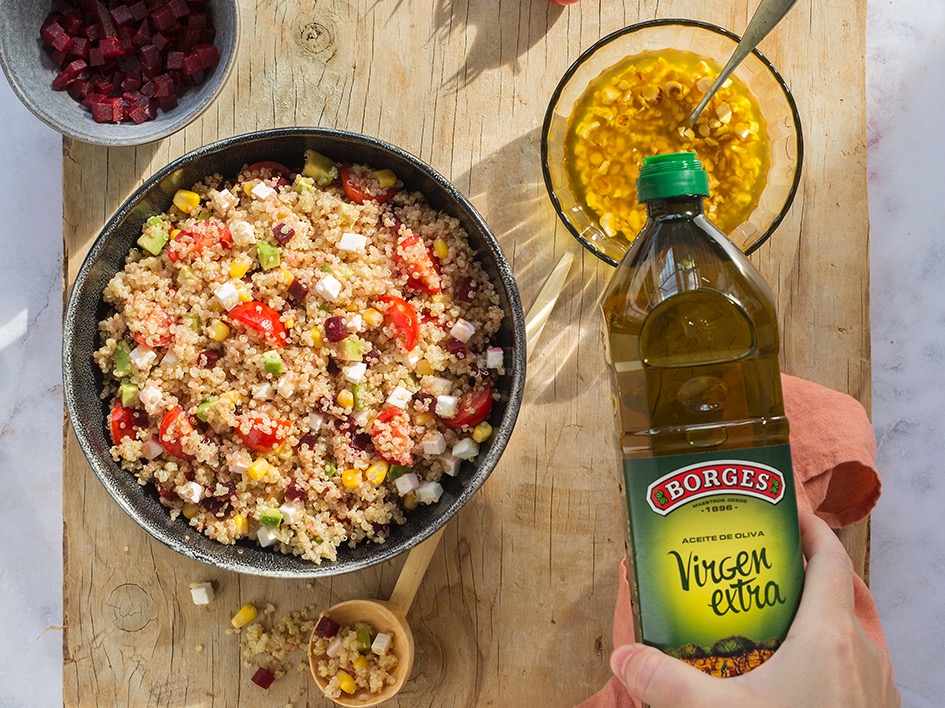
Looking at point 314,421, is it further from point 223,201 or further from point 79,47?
point 79,47

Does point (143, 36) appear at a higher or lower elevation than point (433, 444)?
higher

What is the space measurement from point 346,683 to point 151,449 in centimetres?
71

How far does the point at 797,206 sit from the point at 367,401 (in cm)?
118

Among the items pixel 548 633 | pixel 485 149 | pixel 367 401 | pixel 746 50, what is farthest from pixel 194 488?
pixel 746 50

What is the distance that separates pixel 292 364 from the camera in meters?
1.91

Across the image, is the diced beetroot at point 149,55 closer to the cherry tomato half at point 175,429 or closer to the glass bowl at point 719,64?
the cherry tomato half at point 175,429

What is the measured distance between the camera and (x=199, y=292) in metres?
1.93

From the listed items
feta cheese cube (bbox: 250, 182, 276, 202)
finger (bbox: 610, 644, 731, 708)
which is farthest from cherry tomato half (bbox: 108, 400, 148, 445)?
finger (bbox: 610, 644, 731, 708)

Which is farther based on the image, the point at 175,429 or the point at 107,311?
the point at 107,311

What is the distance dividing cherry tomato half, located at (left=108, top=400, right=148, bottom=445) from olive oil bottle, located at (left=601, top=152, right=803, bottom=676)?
105 cm

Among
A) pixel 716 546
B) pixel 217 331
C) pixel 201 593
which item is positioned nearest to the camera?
pixel 716 546

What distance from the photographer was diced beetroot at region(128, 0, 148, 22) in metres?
2.04

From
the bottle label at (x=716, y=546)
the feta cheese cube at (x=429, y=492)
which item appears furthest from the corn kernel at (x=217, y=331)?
the bottle label at (x=716, y=546)

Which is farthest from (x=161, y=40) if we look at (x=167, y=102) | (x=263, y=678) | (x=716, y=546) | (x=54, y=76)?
(x=716, y=546)
